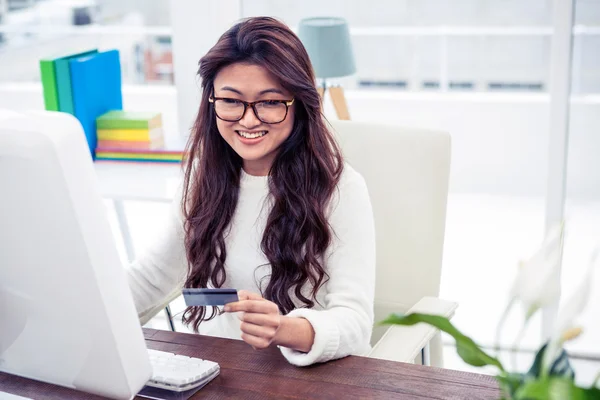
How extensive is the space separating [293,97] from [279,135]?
0.08 m

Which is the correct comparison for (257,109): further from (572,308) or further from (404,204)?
(572,308)

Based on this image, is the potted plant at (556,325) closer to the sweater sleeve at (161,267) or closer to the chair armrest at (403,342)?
the chair armrest at (403,342)

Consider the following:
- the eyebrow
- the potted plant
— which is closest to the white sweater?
the eyebrow

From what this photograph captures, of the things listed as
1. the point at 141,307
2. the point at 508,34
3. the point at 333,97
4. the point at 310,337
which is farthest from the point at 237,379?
the point at 508,34

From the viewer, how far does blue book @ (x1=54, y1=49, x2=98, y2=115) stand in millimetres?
2434

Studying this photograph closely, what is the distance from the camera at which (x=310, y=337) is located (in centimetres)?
126

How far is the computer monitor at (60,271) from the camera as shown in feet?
2.63

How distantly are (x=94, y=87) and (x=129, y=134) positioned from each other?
7.8 inches

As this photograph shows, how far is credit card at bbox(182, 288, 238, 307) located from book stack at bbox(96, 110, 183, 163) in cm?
144

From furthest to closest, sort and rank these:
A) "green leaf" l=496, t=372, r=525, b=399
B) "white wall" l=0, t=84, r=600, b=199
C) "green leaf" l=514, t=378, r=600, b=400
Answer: "white wall" l=0, t=84, r=600, b=199 < "green leaf" l=496, t=372, r=525, b=399 < "green leaf" l=514, t=378, r=600, b=400

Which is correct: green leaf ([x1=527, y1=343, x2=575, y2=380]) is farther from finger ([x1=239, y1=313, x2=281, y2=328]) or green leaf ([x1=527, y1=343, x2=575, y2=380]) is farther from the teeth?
the teeth

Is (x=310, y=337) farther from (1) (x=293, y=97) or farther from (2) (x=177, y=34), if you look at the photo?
(2) (x=177, y=34)

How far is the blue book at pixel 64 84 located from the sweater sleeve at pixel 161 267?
3.08 feet

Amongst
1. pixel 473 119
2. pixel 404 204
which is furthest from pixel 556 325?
pixel 473 119
